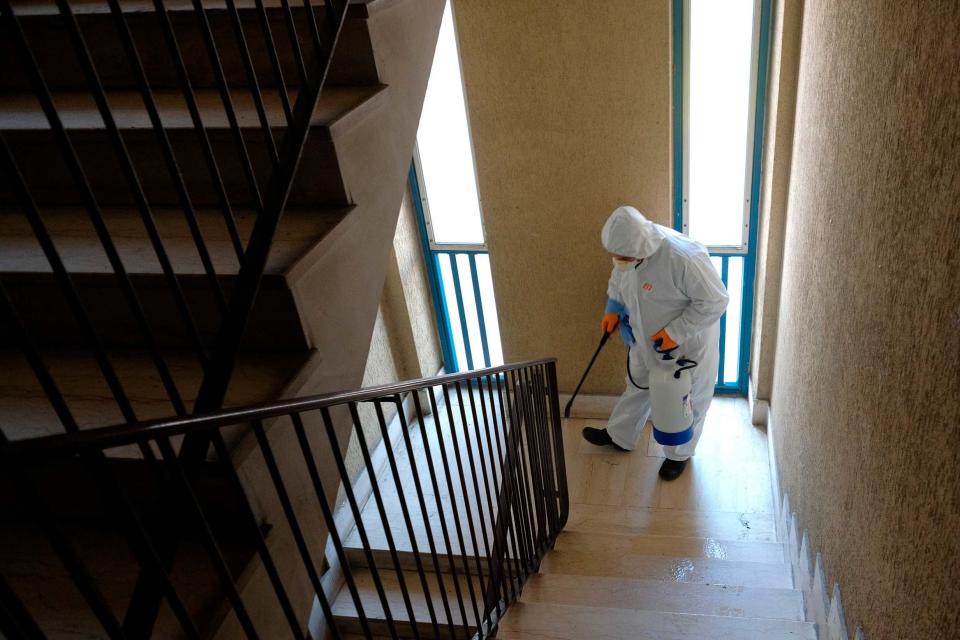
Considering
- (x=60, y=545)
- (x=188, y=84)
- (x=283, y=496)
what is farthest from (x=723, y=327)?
(x=60, y=545)

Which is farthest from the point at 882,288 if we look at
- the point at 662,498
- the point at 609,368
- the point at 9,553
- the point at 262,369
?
the point at 609,368

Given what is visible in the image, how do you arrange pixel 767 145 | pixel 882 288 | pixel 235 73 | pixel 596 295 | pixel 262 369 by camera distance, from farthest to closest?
pixel 596 295 < pixel 767 145 < pixel 235 73 < pixel 882 288 < pixel 262 369

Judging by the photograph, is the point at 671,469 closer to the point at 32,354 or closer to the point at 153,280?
the point at 153,280

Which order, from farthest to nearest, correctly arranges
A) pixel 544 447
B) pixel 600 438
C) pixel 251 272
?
pixel 600 438
pixel 544 447
pixel 251 272

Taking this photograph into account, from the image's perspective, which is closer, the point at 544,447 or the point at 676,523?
the point at 544,447

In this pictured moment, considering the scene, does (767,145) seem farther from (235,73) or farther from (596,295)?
(235,73)

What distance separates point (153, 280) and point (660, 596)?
2322 mm

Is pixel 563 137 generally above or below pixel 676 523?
above

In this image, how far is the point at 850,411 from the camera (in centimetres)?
190

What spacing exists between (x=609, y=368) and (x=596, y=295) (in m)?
0.55

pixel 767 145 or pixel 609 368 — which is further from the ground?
pixel 767 145

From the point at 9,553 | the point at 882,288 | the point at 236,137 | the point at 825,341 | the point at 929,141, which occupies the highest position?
the point at 236,137

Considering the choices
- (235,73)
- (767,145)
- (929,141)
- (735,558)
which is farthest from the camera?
(767,145)

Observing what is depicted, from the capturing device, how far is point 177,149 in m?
1.53
